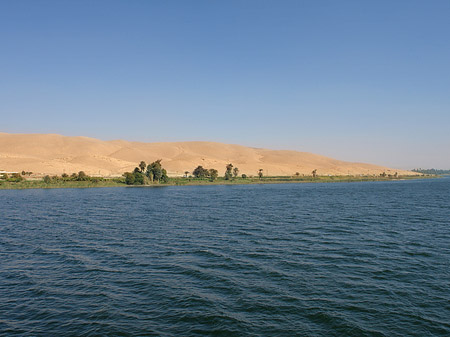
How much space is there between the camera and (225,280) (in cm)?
2227

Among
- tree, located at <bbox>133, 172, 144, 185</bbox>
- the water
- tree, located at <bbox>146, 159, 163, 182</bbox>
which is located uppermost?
tree, located at <bbox>146, 159, 163, 182</bbox>

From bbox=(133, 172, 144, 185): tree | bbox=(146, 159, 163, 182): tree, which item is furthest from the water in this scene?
bbox=(146, 159, 163, 182): tree

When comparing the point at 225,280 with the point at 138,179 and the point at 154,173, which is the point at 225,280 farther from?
the point at 154,173

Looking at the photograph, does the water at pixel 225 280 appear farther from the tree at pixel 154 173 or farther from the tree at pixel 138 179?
the tree at pixel 154 173

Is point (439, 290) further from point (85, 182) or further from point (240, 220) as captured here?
point (85, 182)

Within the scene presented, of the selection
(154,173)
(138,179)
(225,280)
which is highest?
(154,173)

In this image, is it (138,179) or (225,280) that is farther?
(138,179)

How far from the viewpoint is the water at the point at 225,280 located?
53.9 ft

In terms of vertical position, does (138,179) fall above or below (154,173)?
below

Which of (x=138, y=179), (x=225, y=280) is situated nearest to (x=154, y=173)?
(x=138, y=179)

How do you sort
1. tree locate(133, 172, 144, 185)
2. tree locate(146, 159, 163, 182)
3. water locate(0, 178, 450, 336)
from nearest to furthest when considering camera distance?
water locate(0, 178, 450, 336)
tree locate(133, 172, 144, 185)
tree locate(146, 159, 163, 182)

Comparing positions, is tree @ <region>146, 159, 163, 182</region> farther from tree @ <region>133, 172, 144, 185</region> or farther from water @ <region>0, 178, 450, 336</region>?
water @ <region>0, 178, 450, 336</region>

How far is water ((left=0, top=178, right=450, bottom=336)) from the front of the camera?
53.9ft

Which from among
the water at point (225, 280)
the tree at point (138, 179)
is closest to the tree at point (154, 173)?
the tree at point (138, 179)
